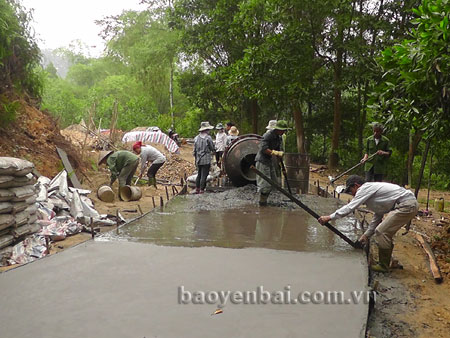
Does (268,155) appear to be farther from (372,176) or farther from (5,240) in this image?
(5,240)

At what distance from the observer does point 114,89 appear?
→ 109 ft

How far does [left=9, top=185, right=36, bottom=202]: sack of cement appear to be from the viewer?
4812 mm

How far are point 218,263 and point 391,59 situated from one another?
408 centimetres

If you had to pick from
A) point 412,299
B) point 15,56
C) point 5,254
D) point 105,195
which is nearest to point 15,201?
point 5,254

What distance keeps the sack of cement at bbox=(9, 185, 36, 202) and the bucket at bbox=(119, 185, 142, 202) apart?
134 inches

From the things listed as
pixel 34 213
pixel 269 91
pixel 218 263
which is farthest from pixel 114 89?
pixel 218 263

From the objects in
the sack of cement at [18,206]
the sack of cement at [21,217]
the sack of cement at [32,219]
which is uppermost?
the sack of cement at [18,206]

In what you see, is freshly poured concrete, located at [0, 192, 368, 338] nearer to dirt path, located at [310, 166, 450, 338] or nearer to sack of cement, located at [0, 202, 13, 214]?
dirt path, located at [310, 166, 450, 338]

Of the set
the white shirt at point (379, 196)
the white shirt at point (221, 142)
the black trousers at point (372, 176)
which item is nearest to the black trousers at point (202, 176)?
the white shirt at point (221, 142)

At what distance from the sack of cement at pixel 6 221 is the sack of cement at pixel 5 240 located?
13 cm

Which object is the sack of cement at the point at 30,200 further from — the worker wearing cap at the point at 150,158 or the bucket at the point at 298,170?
the bucket at the point at 298,170

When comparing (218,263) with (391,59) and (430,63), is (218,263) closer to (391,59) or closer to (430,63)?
(430,63)

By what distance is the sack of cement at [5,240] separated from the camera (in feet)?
14.9

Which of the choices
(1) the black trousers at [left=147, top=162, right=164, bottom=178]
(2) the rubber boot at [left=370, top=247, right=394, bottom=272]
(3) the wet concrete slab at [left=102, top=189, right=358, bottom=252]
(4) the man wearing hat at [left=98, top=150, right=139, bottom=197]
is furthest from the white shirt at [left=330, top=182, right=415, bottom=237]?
(1) the black trousers at [left=147, top=162, right=164, bottom=178]
